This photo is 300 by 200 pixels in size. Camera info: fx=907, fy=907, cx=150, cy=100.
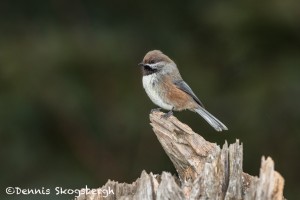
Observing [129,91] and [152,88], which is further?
[129,91]

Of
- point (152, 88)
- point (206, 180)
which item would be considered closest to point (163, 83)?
point (152, 88)

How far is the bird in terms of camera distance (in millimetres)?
10328

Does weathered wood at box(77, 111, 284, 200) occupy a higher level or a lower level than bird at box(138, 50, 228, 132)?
lower

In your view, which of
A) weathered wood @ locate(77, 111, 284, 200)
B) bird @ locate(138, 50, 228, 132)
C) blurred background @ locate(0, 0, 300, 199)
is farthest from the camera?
blurred background @ locate(0, 0, 300, 199)

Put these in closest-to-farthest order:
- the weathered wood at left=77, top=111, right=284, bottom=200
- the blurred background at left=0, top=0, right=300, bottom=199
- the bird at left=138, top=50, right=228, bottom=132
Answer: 1. the weathered wood at left=77, top=111, right=284, bottom=200
2. the bird at left=138, top=50, right=228, bottom=132
3. the blurred background at left=0, top=0, right=300, bottom=199

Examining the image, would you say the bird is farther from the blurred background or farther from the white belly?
the blurred background

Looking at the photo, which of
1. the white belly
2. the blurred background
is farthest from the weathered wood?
the blurred background

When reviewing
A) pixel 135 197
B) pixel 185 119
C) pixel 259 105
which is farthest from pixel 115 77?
pixel 135 197

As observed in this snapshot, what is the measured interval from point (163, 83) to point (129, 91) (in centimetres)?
469

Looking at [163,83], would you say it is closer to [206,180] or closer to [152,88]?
[152,88]

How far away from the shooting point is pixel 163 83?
10.4m

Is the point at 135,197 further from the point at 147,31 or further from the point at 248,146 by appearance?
the point at 147,31

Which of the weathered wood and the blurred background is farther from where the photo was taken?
the blurred background

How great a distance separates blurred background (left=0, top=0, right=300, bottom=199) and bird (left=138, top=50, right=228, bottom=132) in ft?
12.6
